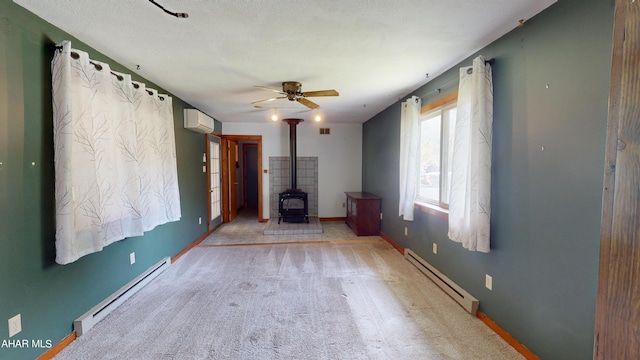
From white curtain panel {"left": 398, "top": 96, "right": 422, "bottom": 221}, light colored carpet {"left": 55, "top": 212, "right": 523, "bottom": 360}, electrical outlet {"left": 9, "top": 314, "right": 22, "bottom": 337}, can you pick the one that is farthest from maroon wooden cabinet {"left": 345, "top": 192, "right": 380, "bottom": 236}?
electrical outlet {"left": 9, "top": 314, "right": 22, "bottom": 337}

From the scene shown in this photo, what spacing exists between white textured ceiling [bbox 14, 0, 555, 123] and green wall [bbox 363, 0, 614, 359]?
259mm

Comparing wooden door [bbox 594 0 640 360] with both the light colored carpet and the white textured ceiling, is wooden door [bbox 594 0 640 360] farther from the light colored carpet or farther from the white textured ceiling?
the light colored carpet

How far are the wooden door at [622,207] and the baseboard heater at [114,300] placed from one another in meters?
2.94

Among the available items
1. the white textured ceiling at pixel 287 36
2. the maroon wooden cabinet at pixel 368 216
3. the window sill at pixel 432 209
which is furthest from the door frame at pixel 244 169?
the window sill at pixel 432 209

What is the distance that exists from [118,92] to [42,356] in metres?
2.02

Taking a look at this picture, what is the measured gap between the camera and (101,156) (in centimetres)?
201

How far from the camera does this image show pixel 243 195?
25.9 ft

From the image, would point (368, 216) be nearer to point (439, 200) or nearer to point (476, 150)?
point (439, 200)

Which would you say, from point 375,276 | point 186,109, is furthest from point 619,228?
point 186,109

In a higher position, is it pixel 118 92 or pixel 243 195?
pixel 118 92

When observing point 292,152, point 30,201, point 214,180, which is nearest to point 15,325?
point 30,201

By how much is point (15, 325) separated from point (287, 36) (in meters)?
2.58

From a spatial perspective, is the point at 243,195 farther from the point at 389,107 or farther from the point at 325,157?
the point at 389,107

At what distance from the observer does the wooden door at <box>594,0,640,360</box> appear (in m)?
0.54
